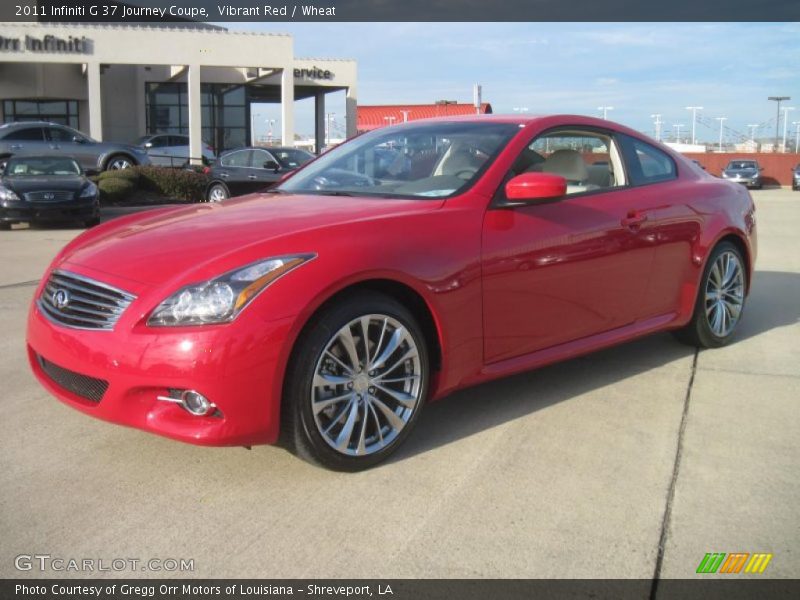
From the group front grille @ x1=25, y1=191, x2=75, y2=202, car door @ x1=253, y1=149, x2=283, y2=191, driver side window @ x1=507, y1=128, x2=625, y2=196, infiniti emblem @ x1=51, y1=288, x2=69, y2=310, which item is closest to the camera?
infiniti emblem @ x1=51, y1=288, x2=69, y2=310

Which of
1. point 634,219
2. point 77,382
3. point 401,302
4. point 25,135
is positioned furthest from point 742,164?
point 77,382

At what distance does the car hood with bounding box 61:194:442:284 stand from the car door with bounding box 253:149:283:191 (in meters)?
13.9

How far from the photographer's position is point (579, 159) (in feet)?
15.6

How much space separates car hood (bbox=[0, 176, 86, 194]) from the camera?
13.5 meters

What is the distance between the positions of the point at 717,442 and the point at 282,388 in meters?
2.10

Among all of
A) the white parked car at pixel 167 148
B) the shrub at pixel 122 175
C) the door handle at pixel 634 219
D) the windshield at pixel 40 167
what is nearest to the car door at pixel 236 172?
the shrub at pixel 122 175

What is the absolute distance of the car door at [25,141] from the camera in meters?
20.9

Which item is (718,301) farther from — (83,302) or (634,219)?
Answer: (83,302)

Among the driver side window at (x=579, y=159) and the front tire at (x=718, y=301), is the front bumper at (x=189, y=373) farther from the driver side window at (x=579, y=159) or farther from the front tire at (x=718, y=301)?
the front tire at (x=718, y=301)

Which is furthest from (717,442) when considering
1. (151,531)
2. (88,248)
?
(88,248)

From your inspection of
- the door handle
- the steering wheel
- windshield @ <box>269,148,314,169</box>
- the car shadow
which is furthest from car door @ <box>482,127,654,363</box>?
windshield @ <box>269,148,314,169</box>

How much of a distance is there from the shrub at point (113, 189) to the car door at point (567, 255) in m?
16.5

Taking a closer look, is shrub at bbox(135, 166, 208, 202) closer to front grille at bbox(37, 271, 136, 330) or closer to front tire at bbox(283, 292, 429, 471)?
front grille at bbox(37, 271, 136, 330)

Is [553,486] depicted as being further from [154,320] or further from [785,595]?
[154,320]
